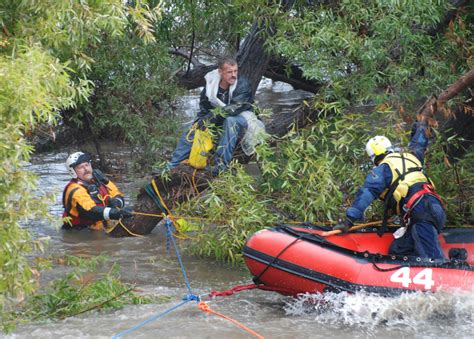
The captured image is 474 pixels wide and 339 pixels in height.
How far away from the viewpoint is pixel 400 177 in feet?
26.2

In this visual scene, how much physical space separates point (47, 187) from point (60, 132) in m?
1.50

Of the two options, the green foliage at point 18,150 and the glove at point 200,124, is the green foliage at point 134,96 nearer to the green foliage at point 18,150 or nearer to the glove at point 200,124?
the glove at point 200,124

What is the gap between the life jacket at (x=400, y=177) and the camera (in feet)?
26.2

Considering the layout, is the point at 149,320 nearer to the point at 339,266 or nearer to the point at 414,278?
the point at 339,266

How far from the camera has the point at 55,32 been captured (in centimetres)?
648

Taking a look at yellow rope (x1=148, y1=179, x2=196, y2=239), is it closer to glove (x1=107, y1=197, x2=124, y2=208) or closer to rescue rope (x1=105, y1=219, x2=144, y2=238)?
glove (x1=107, y1=197, x2=124, y2=208)

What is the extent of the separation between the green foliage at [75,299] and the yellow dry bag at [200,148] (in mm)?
2032

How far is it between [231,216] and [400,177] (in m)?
1.85

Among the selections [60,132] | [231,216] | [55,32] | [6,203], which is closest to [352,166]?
[231,216]

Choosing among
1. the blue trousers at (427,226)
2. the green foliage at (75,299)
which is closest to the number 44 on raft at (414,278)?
the blue trousers at (427,226)

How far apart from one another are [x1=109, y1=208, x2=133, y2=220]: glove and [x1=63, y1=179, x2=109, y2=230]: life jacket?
44 cm

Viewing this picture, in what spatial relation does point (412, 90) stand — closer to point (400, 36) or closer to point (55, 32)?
point (400, 36)

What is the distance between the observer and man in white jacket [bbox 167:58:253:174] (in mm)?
9297

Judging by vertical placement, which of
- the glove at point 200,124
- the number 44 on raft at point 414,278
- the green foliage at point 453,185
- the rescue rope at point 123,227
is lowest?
the rescue rope at point 123,227
